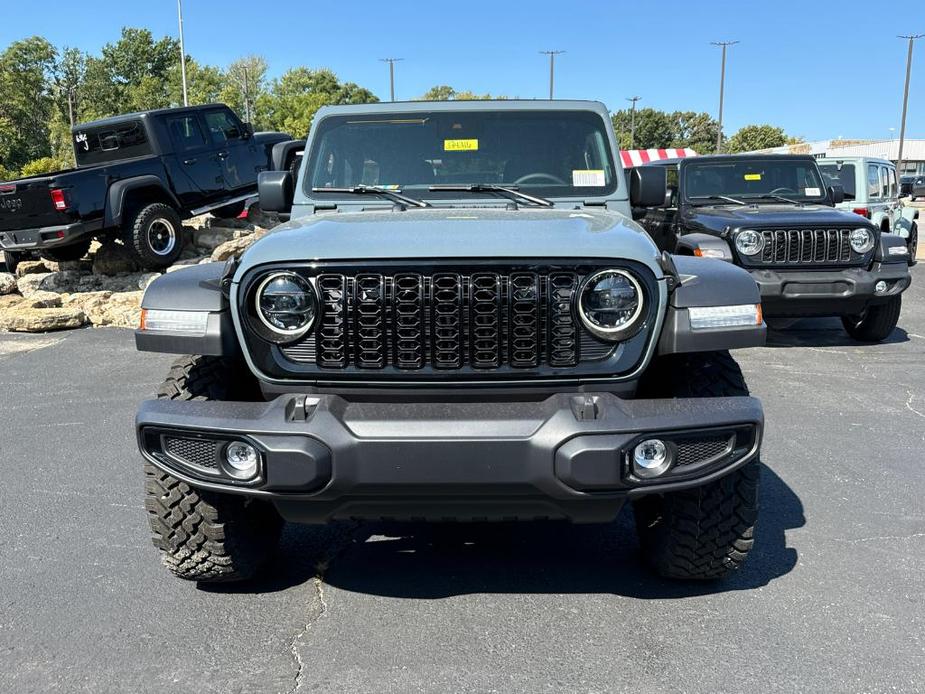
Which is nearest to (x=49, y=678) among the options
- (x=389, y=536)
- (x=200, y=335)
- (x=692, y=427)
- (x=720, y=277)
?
(x=200, y=335)

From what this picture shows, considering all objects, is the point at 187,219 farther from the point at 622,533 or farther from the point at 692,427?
the point at 692,427

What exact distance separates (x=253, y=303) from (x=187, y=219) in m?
9.77

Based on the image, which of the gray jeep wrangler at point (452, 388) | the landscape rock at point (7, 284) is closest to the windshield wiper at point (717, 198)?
the gray jeep wrangler at point (452, 388)

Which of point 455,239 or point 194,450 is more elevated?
point 455,239

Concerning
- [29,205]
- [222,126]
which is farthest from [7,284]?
[222,126]

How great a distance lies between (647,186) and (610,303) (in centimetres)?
142

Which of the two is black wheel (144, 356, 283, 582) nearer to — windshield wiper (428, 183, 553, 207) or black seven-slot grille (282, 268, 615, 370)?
black seven-slot grille (282, 268, 615, 370)

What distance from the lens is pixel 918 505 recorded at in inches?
157

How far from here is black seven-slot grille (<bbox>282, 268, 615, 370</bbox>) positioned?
2.62 meters

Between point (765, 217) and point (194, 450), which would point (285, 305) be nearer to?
point (194, 450)

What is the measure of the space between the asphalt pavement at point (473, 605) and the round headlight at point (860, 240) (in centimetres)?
339

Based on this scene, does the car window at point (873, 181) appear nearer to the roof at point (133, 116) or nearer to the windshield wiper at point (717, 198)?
the windshield wiper at point (717, 198)

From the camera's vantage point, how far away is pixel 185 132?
1149 centimetres

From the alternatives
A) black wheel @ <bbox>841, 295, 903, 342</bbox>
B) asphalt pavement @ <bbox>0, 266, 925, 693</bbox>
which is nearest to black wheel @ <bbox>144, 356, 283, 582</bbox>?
asphalt pavement @ <bbox>0, 266, 925, 693</bbox>
